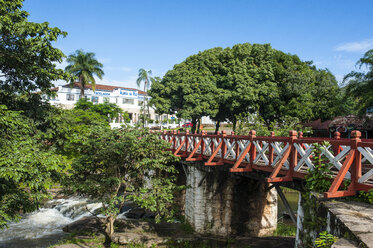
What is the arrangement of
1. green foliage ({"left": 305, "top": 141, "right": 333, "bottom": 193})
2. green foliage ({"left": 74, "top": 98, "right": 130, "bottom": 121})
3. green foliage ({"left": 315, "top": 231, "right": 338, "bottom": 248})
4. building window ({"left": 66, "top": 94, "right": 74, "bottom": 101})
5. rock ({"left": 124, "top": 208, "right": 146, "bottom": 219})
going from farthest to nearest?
building window ({"left": 66, "top": 94, "right": 74, "bottom": 101}), green foliage ({"left": 74, "top": 98, "right": 130, "bottom": 121}), rock ({"left": 124, "top": 208, "right": 146, "bottom": 219}), green foliage ({"left": 305, "top": 141, "right": 333, "bottom": 193}), green foliage ({"left": 315, "top": 231, "right": 338, "bottom": 248})

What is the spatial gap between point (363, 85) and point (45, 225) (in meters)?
21.5

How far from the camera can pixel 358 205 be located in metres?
5.47

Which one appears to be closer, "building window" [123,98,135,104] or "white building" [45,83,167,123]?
"white building" [45,83,167,123]

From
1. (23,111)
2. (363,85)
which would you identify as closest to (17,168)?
(23,111)

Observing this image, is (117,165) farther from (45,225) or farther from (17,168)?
(45,225)

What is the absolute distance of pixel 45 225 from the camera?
18531 millimetres

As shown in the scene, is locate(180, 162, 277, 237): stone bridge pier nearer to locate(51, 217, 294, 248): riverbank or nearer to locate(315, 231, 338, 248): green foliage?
locate(51, 217, 294, 248): riverbank

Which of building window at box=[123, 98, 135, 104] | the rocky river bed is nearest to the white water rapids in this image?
the rocky river bed

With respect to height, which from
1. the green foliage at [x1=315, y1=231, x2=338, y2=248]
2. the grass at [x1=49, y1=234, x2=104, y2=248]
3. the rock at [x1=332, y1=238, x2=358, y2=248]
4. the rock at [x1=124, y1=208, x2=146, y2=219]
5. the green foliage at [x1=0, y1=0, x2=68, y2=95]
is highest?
the green foliage at [x1=0, y1=0, x2=68, y2=95]

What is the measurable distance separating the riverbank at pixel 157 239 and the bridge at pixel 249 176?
0.75 meters

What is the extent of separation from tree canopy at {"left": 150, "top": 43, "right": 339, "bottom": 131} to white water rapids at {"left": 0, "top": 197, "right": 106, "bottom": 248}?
11672 millimetres

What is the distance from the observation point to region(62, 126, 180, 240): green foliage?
1299 centimetres

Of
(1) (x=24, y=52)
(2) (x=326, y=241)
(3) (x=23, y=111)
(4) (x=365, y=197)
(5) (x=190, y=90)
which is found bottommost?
(2) (x=326, y=241)

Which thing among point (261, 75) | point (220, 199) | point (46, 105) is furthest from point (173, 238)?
point (261, 75)
